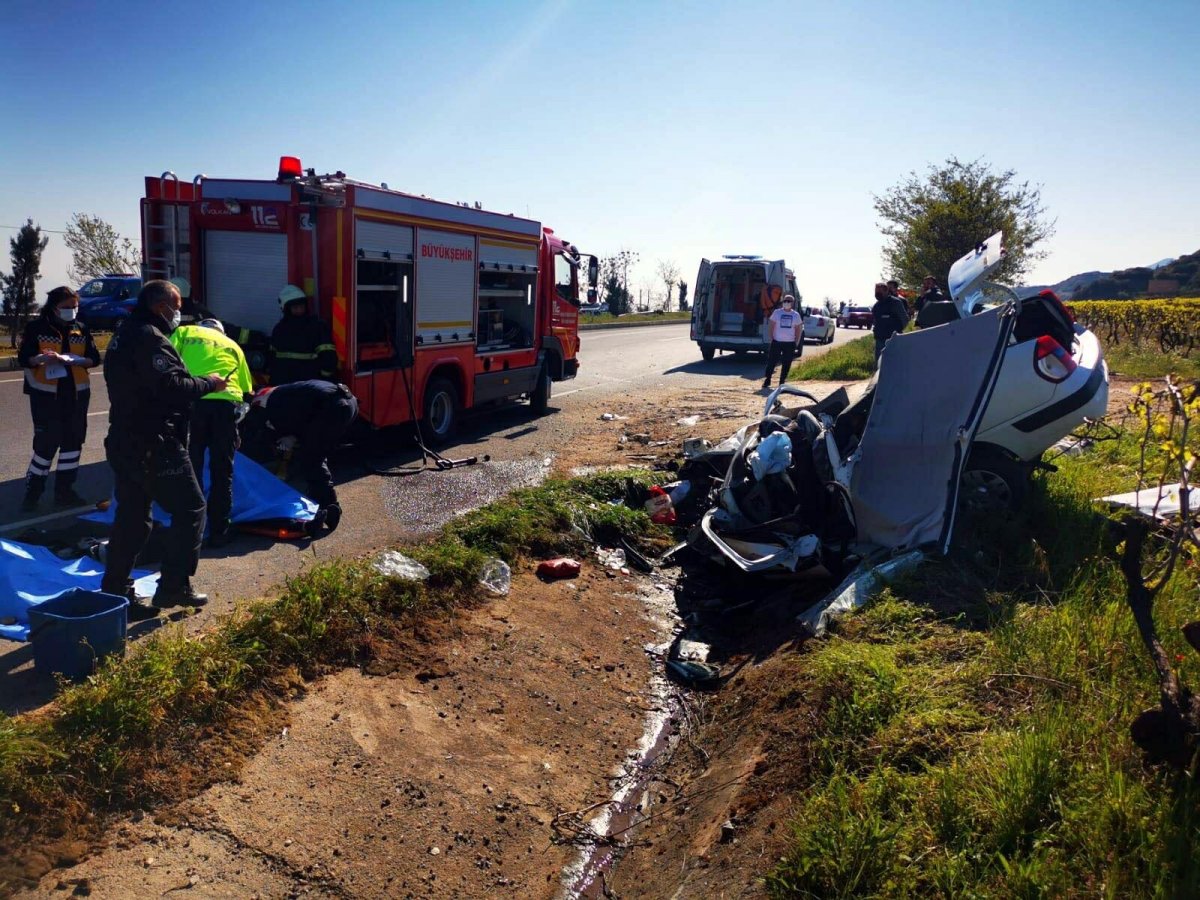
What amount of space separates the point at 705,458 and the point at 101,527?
4.87m

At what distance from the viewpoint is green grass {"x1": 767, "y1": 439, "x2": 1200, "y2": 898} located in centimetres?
253

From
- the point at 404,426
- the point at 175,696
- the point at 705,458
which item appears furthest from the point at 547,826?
the point at 404,426

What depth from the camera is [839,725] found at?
11.9ft

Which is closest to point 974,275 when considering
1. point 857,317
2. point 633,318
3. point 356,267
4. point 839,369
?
point 356,267

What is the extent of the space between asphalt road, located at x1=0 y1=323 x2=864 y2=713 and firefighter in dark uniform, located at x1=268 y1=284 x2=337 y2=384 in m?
1.06

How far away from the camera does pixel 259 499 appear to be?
251 inches

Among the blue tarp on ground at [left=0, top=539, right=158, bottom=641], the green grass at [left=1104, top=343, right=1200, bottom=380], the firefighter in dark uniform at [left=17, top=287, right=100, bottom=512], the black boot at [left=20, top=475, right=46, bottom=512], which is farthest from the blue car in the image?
the green grass at [left=1104, top=343, right=1200, bottom=380]

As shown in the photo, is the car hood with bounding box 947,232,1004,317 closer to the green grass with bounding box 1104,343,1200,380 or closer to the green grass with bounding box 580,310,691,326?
the green grass with bounding box 1104,343,1200,380

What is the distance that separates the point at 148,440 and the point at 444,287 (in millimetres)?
5446

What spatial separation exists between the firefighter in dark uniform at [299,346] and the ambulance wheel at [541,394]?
513 cm

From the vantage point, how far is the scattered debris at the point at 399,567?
17.4ft

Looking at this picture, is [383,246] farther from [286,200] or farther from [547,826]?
[547,826]

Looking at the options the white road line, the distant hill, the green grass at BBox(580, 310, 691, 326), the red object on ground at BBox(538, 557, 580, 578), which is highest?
the distant hill

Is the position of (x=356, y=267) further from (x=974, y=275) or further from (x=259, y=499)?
(x=974, y=275)
